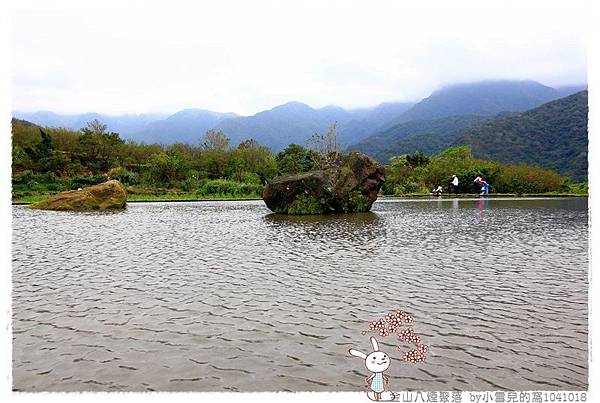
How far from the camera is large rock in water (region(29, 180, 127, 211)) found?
25375 mm

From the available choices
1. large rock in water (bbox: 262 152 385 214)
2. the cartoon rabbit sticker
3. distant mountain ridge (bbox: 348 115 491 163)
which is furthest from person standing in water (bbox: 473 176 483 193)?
distant mountain ridge (bbox: 348 115 491 163)

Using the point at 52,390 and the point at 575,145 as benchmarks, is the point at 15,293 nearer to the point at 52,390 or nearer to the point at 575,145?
the point at 52,390

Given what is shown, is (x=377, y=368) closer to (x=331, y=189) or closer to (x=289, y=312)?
(x=289, y=312)

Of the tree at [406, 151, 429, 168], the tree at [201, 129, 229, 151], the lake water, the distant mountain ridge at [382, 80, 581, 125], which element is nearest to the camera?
the lake water

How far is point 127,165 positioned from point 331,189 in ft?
111

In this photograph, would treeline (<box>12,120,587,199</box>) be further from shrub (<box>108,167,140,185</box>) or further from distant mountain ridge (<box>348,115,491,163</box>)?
distant mountain ridge (<box>348,115,491,163</box>)

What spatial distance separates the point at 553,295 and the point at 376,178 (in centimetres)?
1712

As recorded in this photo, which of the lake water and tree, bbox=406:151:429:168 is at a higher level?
tree, bbox=406:151:429:168

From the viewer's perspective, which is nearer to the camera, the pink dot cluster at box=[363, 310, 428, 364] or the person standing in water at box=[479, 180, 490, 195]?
the pink dot cluster at box=[363, 310, 428, 364]

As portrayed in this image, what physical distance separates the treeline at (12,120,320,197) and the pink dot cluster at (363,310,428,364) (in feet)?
103

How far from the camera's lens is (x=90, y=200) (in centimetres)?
2569

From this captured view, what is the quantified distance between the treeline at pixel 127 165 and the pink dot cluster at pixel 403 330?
31.4 metres

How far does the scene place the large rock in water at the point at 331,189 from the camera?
21797mm

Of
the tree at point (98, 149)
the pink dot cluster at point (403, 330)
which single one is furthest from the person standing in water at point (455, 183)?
the pink dot cluster at point (403, 330)
